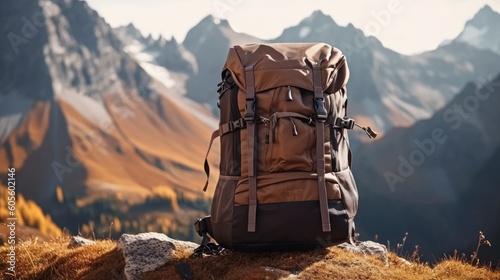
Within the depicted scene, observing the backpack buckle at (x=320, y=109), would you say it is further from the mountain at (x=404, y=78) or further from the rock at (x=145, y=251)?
the mountain at (x=404, y=78)

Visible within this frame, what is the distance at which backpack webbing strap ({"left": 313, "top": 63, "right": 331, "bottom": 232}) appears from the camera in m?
4.01

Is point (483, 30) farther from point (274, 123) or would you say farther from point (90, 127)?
point (274, 123)

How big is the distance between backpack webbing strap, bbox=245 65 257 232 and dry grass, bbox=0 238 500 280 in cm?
39

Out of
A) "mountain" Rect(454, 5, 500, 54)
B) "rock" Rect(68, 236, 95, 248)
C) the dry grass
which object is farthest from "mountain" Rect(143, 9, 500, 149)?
the dry grass

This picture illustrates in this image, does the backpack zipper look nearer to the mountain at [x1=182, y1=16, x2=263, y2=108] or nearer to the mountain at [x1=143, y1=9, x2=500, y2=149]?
the mountain at [x1=143, y1=9, x2=500, y2=149]

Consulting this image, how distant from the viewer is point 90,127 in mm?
75375

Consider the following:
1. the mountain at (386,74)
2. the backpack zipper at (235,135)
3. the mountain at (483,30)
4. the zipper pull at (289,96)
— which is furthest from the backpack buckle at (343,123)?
the mountain at (483,30)

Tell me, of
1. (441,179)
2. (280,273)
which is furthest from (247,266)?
(441,179)

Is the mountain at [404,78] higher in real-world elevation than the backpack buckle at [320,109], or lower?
higher

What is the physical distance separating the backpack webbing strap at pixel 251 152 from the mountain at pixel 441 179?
4870 cm

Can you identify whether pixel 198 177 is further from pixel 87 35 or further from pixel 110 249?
pixel 110 249

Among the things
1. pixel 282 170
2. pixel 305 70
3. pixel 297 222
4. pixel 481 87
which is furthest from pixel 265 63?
pixel 481 87

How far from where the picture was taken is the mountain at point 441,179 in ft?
172

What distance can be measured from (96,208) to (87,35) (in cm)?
3705
